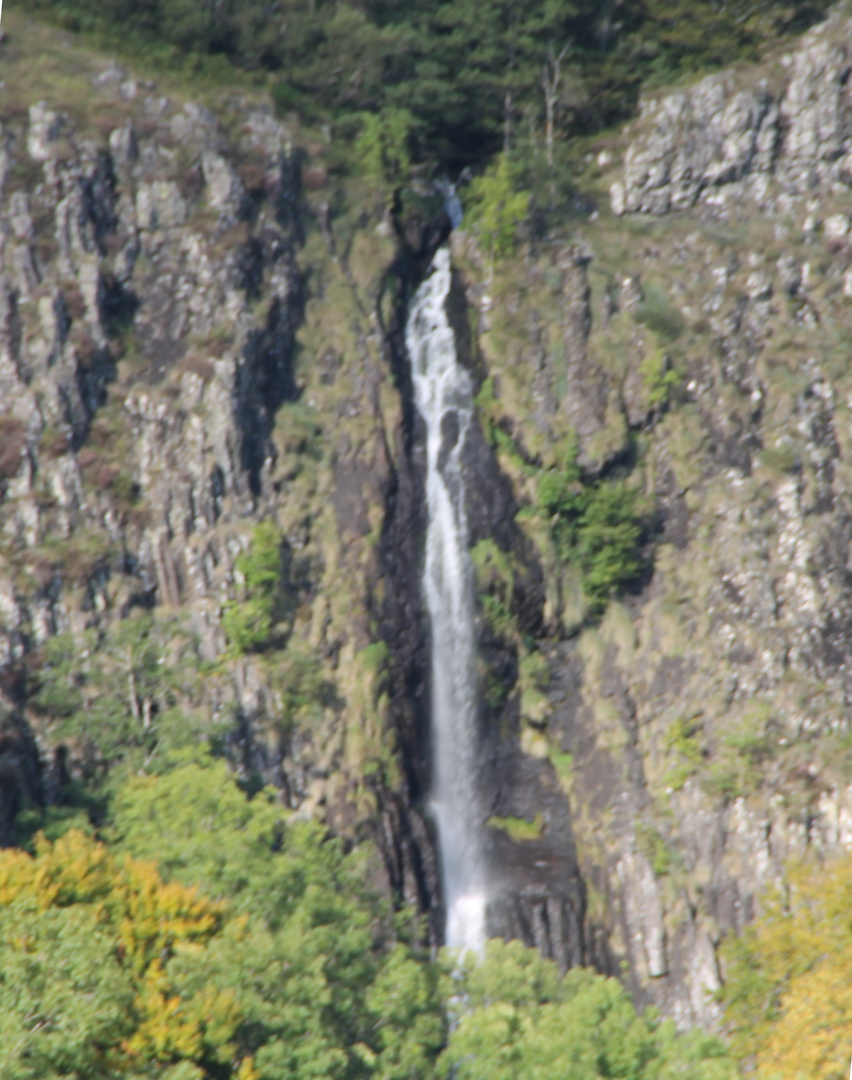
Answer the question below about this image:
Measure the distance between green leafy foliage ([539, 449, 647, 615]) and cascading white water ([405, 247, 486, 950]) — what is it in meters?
3.71

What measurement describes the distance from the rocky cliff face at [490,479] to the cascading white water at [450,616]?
0.67 m

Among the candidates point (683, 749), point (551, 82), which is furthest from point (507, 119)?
point (683, 749)

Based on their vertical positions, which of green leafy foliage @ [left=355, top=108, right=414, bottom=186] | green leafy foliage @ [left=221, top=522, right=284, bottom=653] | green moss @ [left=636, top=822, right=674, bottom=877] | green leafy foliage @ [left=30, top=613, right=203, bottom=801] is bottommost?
green moss @ [left=636, top=822, right=674, bottom=877]

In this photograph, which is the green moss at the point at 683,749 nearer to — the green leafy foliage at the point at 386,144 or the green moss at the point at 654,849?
the green moss at the point at 654,849

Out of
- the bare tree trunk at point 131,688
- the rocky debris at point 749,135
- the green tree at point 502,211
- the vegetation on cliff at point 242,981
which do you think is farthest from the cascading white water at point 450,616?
the bare tree trunk at point 131,688

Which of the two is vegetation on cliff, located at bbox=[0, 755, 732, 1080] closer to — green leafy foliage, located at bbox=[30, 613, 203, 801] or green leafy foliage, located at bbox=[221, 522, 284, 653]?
green leafy foliage, located at bbox=[30, 613, 203, 801]

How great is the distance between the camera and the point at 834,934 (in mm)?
34844

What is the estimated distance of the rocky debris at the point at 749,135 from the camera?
5084 cm

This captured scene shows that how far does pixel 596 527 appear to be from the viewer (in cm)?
4669

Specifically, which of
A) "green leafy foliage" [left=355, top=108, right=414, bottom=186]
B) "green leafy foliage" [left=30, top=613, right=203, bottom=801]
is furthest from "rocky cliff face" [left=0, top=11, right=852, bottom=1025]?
"green leafy foliage" [left=355, top=108, right=414, bottom=186]

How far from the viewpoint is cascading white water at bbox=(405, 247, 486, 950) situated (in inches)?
1786

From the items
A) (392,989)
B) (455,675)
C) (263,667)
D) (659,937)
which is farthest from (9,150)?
(659,937)

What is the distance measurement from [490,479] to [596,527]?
16.2ft

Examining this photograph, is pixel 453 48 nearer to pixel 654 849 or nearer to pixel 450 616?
pixel 450 616
